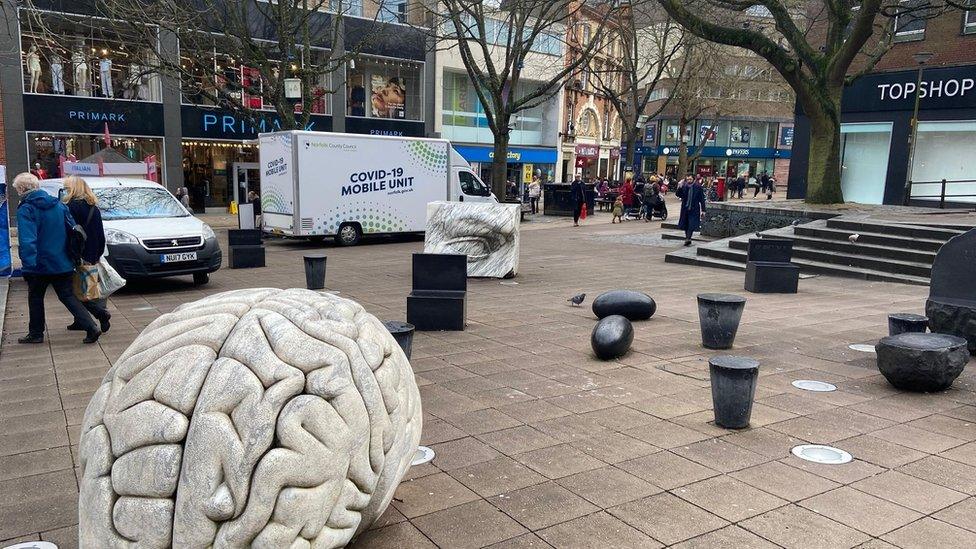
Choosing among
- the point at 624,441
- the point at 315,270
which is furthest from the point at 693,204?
the point at 624,441

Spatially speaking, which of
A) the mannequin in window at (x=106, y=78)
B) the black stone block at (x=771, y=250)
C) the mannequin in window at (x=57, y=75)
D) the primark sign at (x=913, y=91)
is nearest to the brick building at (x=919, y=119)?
the primark sign at (x=913, y=91)

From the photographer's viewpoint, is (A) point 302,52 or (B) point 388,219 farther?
(A) point 302,52

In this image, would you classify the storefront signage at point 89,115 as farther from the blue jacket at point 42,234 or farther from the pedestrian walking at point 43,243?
→ the blue jacket at point 42,234

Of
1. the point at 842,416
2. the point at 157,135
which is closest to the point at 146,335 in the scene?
the point at 842,416

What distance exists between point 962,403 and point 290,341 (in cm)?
551

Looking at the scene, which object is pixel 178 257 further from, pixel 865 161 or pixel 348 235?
pixel 865 161

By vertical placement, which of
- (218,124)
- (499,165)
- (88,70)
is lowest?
(499,165)

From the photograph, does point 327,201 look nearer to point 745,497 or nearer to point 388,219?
point 388,219

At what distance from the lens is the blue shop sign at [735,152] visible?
60.5 metres

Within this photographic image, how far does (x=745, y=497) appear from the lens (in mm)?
4020

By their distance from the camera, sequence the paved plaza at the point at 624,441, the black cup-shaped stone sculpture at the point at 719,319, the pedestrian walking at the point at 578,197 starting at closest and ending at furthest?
the paved plaza at the point at 624,441 → the black cup-shaped stone sculpture at the point at 719,319 → the pedestrian walking at the point at 578,197

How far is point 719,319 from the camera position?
739cm

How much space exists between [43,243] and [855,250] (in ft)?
44.4

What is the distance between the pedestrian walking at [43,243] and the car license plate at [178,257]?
322 cm
